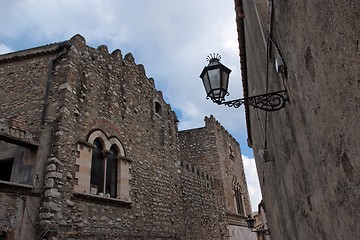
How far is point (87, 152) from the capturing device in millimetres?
7684

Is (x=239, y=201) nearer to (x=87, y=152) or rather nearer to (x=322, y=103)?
(x=87, y=152)

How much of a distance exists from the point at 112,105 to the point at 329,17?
8405 millimetres

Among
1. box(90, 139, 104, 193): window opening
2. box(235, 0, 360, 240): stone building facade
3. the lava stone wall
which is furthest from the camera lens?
box(90, 139, 104, 193): window opening

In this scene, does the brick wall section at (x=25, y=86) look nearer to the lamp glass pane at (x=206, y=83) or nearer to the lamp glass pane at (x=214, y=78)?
the lamp glass pane at (x=206, y=83)

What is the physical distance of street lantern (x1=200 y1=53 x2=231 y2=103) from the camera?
12.0ft

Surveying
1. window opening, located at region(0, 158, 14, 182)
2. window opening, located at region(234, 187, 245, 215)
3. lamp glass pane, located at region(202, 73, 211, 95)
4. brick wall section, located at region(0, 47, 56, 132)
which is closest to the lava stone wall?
brick wall section, located at region(0, 47, 56, 132)

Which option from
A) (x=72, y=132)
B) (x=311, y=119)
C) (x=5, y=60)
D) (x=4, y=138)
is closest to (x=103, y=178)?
(x=72, y=132)

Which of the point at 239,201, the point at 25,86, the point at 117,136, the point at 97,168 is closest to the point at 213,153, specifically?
the point at 239,201

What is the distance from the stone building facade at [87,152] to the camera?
6379 mm

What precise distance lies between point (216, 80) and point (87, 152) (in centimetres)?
515

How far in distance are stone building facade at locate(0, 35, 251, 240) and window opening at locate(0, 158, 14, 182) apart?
1.2 inches

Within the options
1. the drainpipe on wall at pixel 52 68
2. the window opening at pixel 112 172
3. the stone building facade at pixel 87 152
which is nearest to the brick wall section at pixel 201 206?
the stone building facade at pixel 87 152

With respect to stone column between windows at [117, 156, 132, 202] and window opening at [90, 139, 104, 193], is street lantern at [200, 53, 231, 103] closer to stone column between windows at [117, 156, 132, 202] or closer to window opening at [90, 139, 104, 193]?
window opening at [90, 139, 104, 193]

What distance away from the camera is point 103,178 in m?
8.19
